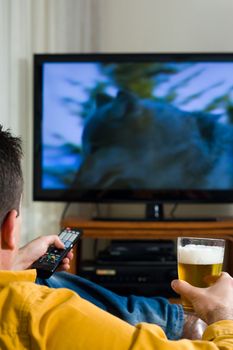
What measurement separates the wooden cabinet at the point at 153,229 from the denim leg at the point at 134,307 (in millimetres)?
1378

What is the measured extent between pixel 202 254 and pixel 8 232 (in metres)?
0.47

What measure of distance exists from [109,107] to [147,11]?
68cm

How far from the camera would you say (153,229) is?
2916mm

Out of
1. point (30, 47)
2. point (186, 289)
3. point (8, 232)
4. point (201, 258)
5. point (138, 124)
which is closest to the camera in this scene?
point (8, 232)

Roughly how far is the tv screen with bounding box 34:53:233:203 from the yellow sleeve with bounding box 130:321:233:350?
2.23m

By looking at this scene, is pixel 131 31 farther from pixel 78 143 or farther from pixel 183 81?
pixel 78 143

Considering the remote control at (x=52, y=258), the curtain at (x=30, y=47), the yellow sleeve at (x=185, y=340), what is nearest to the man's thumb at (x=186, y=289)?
the yellow sleeve at (x=185, y=340)

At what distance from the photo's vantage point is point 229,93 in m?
3.02

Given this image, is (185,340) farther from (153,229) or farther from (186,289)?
(153,229)

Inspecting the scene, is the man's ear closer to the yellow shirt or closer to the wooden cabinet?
the yellow shirt

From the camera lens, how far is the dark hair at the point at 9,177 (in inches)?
34.0

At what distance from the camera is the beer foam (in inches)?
46.5

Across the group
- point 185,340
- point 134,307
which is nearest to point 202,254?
point 134,307

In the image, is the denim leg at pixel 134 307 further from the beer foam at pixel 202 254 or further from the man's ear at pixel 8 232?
the man's ear at pixel 8 232
